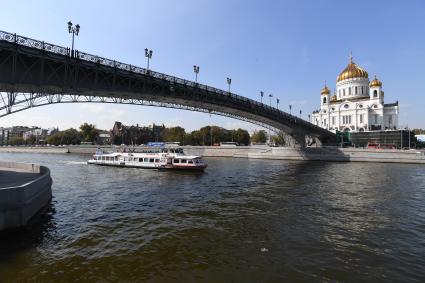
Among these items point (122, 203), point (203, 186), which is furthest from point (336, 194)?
point (122, 203)

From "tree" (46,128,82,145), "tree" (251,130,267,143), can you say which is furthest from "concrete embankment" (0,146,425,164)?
"tree" (46,128,82,145)

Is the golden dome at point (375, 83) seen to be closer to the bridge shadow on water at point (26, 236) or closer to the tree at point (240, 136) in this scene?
the tree at point (240, 136)

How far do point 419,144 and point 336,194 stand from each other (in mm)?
115989

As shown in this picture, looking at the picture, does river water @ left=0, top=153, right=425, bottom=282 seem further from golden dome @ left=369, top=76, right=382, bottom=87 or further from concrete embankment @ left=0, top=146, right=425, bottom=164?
golden dome @ left=369, top=76, right=382, bottom=87

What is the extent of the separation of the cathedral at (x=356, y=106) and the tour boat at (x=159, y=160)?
325 feet

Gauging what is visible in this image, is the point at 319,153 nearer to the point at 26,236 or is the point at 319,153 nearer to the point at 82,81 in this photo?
the point at 82,81

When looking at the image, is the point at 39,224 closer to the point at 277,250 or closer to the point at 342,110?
the point at 277,250

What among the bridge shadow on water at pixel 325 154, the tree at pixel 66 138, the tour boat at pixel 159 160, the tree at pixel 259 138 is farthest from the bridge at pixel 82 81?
the tree at pixel 66 138

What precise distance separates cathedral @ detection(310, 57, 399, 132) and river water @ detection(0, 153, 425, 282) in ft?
367

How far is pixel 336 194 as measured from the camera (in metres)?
29.5

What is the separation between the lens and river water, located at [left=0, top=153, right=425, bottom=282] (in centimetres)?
1184

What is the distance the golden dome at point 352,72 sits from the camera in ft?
445

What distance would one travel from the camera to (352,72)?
137 m

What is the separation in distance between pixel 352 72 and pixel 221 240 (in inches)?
5622
